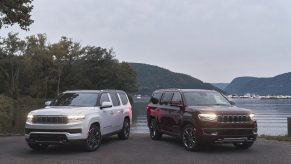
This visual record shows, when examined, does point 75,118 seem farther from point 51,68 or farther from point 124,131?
point 51,68

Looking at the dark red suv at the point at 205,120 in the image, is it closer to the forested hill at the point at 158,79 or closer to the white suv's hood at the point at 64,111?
the white suv's hood at the point at 64,111

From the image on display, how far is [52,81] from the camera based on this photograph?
8156 centimetres

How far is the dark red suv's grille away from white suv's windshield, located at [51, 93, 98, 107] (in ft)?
13.2

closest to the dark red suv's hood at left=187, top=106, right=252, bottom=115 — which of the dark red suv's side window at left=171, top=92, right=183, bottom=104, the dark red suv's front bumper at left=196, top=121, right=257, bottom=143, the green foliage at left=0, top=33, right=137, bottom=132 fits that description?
the dark red suv's front bumper at left=196, top=121, right=257, bottom=143

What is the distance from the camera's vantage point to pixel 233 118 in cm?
1359

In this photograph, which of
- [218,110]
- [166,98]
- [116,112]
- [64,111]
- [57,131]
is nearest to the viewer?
[57,131]

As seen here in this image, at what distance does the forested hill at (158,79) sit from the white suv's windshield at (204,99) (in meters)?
138

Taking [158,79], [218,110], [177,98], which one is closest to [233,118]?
[218,110]

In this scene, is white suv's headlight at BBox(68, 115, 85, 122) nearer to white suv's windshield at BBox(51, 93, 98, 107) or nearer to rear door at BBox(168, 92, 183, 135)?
white suv's windshield at BBox(51, 93, 98, 107)

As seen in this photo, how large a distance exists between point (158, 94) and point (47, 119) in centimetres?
556

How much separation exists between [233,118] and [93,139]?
4194mm

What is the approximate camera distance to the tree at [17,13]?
20.8m

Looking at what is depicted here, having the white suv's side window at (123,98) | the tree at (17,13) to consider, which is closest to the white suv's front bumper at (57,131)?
the white suv's side window at (123,98)

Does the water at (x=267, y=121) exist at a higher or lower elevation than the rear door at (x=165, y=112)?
lower
